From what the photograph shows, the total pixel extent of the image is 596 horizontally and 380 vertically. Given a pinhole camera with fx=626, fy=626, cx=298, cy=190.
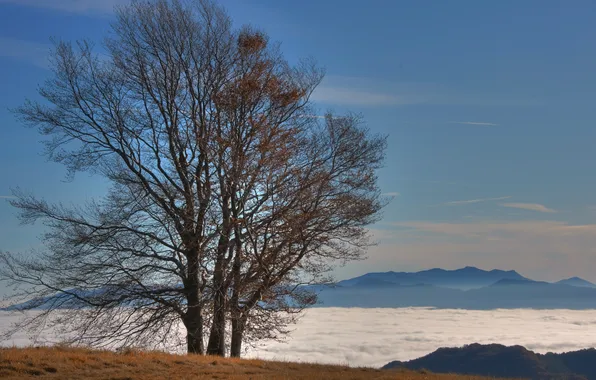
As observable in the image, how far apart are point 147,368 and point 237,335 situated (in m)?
6.40

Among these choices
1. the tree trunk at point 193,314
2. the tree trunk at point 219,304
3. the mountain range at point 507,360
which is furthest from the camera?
the mountain range at point 507,360

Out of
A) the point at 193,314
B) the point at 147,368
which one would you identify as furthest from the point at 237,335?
the point at 147,368

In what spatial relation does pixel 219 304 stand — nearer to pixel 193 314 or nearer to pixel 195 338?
pixel 193 314

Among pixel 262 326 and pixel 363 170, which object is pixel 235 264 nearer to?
pixel 262 326

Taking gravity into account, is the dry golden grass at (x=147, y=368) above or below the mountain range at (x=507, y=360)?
above

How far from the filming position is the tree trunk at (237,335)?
2119 centimetres

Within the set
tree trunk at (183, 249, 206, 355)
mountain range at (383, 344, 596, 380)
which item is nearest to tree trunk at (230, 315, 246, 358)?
tree trunk at (183, 249, 206, 355)

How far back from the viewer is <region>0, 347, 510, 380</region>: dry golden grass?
49.3 feet

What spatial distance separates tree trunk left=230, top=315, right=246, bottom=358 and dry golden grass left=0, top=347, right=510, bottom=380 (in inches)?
104

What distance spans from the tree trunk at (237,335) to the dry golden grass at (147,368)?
2.65 meters

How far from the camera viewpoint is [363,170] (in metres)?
24.0

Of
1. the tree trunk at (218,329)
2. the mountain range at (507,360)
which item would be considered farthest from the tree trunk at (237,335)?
the mountain range at (507,360)

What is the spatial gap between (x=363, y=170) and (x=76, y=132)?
10587mm

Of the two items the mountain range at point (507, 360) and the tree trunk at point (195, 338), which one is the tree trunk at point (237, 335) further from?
the mountain range at point (507, 360)
